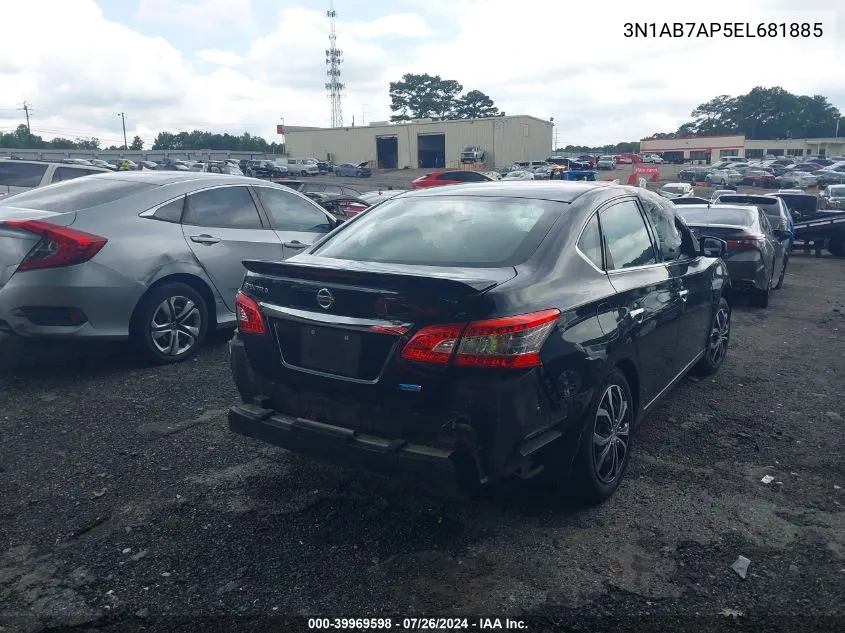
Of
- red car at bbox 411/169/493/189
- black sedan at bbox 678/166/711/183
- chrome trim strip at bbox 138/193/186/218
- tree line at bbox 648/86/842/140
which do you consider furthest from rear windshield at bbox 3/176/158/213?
tree line at bbox 648/86/842/140

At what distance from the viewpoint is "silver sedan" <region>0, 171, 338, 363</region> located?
17.6 ft

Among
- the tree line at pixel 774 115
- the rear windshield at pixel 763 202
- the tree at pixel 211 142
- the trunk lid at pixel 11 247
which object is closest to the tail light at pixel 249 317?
the trunk lid at pixel 11 247

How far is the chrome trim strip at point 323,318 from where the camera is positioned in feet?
10.2

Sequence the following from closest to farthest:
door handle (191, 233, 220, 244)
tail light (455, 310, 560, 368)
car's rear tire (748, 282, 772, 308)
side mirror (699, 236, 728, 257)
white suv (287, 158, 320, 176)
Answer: tail light (455, 310, 560, 368) < side mirror (699, 236, 728, 257) < door handle (191, 233, 220, 244) < car's rear tire (748, 282, 772, 308) < white suv (287, 158, 320, 176)

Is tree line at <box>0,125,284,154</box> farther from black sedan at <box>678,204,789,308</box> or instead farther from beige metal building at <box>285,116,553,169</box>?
black sedan at <box>678,204,789,308</box>

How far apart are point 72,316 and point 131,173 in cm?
194

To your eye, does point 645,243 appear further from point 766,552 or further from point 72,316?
point 72,316

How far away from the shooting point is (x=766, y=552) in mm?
3285

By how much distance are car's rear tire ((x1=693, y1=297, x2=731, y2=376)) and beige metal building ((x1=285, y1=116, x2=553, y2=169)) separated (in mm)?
61069

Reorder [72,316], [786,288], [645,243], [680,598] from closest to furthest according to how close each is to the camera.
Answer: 1. [680,598]
2. [645,243]
3. [72,316]
4. [786,288]

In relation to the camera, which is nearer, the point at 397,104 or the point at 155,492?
the point at 155,492

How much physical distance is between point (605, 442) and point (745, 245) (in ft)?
22.5

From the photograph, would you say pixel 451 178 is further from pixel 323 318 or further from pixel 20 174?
pixel 323 318

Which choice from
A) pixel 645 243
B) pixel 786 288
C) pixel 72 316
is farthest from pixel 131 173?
pixel 786 288
